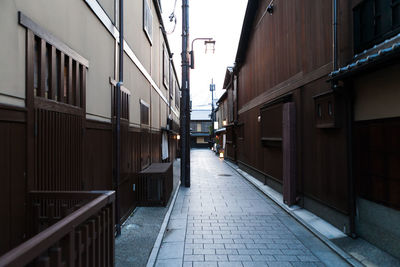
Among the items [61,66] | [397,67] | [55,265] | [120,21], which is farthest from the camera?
[120,21]

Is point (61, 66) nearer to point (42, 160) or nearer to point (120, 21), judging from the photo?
point (42, 160)

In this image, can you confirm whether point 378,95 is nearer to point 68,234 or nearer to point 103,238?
point 103,238

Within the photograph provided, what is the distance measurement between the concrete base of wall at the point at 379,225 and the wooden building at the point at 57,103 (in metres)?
5.36

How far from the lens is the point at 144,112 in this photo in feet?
34.7

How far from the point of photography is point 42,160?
11.3 feet

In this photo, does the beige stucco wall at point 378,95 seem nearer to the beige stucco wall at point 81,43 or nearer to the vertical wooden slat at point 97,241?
the vertical wooden slat at point 97,241

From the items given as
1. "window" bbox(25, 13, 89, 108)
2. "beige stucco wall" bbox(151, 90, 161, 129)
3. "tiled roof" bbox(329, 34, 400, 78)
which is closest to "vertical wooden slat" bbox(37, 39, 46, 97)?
"window" bbox(25, 13, 89, 108)

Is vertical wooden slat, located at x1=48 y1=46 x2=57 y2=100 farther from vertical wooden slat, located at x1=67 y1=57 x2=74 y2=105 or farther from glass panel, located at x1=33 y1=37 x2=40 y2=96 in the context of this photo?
vertical wooden slat, located at x1=67 y1=57 x2=74 y2=105

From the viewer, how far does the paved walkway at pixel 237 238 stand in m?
5.15

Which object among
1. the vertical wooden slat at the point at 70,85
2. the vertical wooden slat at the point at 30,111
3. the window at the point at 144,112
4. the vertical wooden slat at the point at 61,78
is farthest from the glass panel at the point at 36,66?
the window at the point at 144,112

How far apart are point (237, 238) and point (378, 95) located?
4170 millimetres

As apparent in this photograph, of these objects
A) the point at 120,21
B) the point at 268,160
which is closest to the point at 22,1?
the point at 120,21

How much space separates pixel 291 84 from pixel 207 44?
6826 millimetres

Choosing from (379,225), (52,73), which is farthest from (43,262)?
(379,225)
